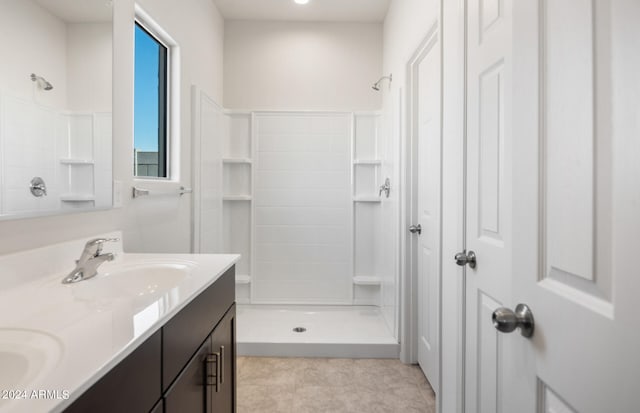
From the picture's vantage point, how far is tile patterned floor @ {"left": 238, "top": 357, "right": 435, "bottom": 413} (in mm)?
1898

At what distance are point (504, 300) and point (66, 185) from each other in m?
1.46

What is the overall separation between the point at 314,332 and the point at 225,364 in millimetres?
1396

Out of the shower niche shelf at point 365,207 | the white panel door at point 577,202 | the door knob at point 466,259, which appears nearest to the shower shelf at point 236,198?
the shower niche shelf at point 365,207

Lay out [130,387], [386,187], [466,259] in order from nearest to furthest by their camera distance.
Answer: [130,387]
[466,259]
[386,187]

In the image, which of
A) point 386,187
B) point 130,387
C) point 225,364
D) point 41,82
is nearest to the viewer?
point 130,387

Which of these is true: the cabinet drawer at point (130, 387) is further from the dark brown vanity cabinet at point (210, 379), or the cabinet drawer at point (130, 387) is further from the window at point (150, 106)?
the window at point (150, 106)

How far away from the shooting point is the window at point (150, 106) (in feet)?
5.85

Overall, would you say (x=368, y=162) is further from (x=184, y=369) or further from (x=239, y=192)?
(x=184, y=369)

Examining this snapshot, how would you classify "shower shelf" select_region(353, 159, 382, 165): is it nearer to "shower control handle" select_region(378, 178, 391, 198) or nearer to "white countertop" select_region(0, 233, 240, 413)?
"shower control handle" select_region(378, 178, 391, 198)

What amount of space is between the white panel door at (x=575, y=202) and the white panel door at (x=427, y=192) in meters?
1.04

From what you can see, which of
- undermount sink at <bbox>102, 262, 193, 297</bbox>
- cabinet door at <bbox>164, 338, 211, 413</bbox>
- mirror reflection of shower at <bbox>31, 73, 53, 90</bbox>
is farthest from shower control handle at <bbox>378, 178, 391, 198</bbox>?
mirror reflection of shower at <bbox>31, 73, 53, 90</bbox>

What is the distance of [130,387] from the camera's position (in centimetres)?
67

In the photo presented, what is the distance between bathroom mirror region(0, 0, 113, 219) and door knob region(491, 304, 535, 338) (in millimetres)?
1291

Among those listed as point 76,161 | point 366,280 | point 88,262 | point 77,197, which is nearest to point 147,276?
point 88,262
